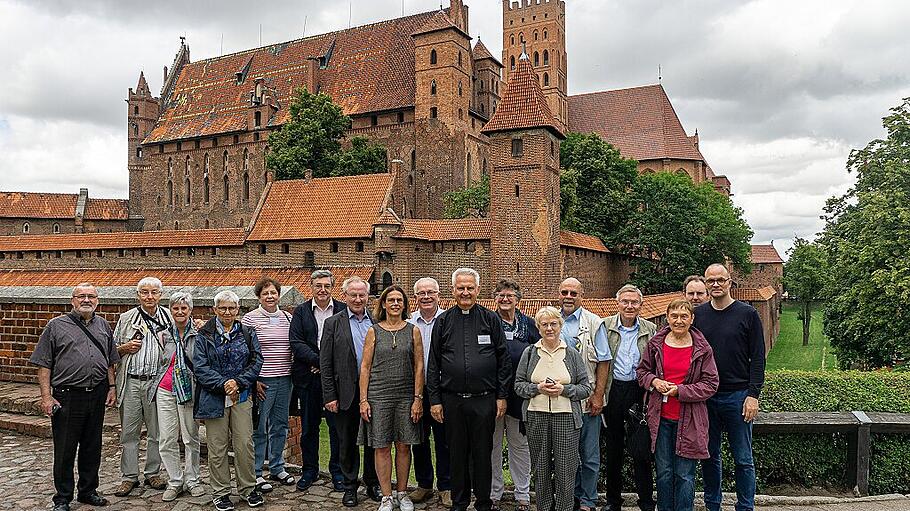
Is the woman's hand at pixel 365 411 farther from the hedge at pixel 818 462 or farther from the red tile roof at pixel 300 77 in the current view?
the red tile roof at pixel 300 77

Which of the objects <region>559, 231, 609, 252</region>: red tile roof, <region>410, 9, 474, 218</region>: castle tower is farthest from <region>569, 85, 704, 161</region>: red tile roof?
<region>559, 231, 609, 252</region>: red tile roof

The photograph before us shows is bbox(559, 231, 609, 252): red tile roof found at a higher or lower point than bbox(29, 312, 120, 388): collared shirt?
higher

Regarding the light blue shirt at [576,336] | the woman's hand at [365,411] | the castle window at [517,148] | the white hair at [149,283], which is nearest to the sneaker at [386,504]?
the woman's hand at [365,411]

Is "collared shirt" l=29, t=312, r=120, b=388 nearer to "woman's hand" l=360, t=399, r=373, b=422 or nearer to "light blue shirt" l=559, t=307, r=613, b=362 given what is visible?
"woman's hand" l=360, t=399, r=373, b=422

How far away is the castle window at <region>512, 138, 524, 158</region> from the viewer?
79.2 feet

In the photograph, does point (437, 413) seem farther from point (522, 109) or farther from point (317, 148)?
A: point (317, 148)

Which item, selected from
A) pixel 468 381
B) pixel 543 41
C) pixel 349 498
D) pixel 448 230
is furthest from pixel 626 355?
pixel 543 41

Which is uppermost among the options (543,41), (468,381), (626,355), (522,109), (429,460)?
(543,41)

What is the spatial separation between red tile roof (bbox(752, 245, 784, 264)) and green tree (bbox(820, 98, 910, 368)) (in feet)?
118

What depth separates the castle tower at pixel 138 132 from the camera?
5053 centimetres

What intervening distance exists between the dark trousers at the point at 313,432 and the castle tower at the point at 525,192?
17860 mm

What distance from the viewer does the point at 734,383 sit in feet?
17.1

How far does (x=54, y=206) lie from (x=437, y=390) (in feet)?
184

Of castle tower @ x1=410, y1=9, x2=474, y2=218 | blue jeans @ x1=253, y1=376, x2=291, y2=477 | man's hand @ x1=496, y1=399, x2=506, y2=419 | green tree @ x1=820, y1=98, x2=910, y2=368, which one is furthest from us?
castle tower @ x1=410, y1=9, x2=474, y2=218
